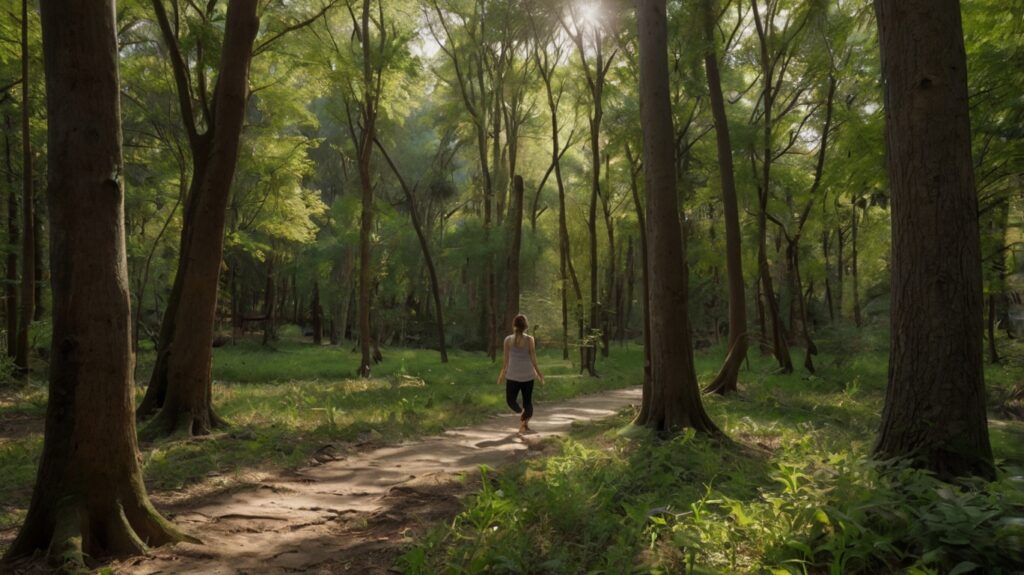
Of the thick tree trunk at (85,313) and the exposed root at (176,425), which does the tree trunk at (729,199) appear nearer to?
the exposed root at (176,425)

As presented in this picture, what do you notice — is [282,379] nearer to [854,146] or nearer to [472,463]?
[472,463]

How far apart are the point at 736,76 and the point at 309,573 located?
2349cm

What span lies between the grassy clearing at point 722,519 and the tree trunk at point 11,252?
17063mm

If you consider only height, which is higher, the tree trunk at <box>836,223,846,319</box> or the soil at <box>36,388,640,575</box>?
the tree trunk at <box>836,223,846,319</box>

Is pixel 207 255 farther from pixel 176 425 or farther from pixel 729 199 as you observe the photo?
pixel 729 199

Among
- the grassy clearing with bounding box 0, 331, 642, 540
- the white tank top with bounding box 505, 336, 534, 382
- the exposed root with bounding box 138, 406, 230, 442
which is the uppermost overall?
the white tank top with bounding box 505, 336, 534, 382

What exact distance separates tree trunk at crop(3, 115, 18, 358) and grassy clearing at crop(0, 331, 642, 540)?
2.28 metres

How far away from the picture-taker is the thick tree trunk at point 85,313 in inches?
155

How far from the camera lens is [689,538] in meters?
3.43

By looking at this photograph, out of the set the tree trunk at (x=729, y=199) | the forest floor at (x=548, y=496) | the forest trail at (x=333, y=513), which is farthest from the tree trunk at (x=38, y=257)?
the tree trunk at (x=729, y=199)

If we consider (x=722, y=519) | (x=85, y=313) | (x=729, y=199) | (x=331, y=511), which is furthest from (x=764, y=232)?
(x=85, y=313)

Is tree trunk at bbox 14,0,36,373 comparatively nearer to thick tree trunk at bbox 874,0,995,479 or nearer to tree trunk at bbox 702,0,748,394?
tree trunk at bbox 702,0,748,394

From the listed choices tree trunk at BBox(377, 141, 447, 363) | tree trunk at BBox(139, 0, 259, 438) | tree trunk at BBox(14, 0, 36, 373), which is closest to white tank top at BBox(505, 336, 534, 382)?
tree trunk at BBox(139, 0, 259, 438)

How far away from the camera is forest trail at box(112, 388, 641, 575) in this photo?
4062 millimetres
